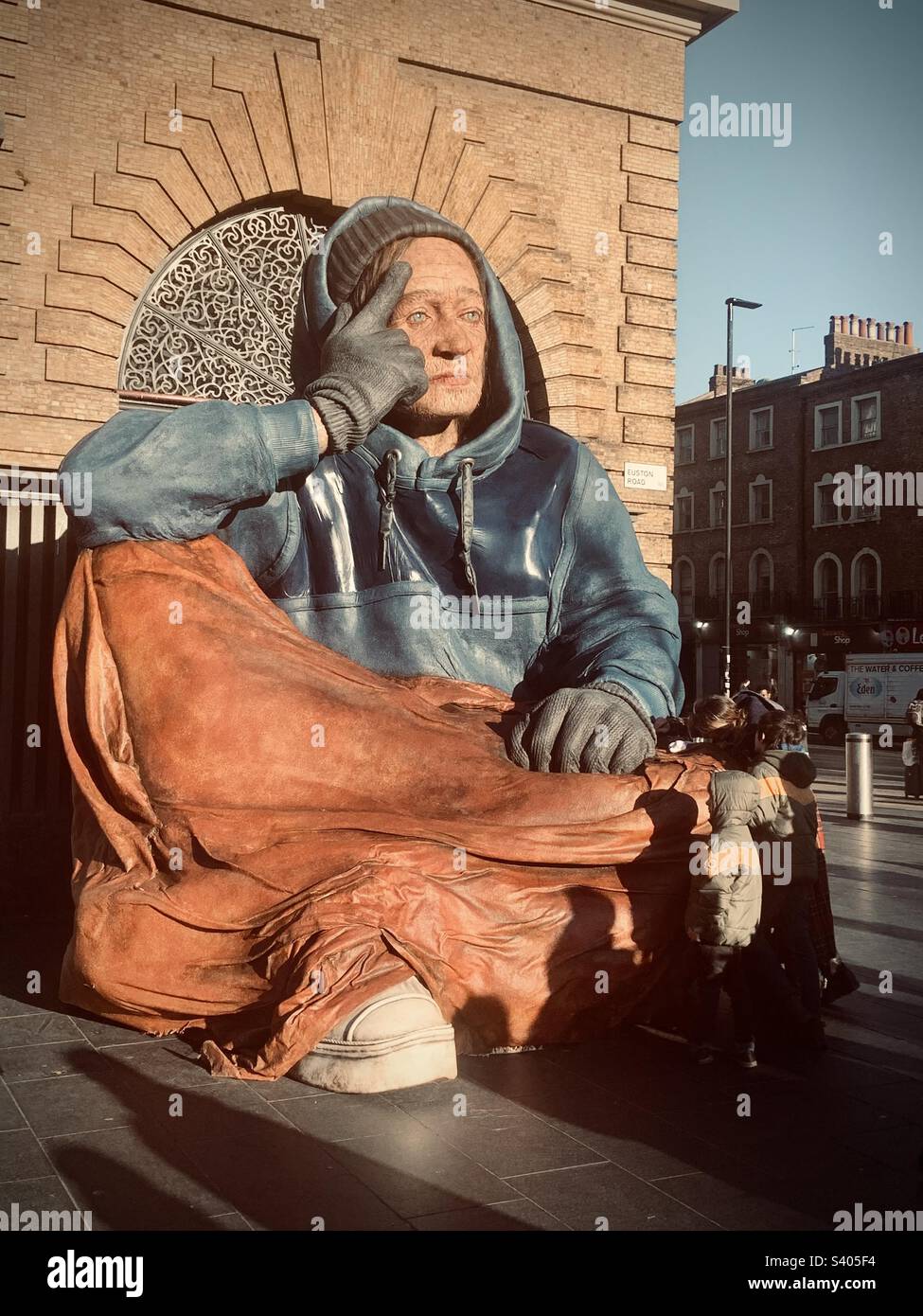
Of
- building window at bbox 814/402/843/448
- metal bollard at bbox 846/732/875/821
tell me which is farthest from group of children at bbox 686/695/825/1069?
building window at bbox 814/402/843/448

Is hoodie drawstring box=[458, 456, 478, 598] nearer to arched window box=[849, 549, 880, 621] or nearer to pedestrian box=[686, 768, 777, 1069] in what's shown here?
pedestrian box=[686, 768, 777, 1069]

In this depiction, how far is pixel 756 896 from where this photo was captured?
4594mm

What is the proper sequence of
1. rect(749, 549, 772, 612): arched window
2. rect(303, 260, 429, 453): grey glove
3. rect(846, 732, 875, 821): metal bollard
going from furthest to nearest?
rect(749, 549, 772, 612): arched window, rect(846, 732, 875, 821): metal bollard, rect(303, 260, 429, 453): grey glove

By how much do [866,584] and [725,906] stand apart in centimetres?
3025

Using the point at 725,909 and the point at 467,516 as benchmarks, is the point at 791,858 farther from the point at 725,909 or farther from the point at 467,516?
the point at 467,516

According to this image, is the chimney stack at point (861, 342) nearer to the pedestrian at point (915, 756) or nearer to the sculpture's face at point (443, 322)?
the pedestrian at point (915, 756)

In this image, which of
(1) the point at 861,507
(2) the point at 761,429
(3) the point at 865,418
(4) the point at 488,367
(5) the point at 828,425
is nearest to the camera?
(4) the point at 488,367

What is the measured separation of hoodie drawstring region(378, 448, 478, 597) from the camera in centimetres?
519

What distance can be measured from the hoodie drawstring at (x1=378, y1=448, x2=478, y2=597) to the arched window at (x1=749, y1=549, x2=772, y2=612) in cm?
3156

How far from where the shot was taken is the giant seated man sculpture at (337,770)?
171 inches

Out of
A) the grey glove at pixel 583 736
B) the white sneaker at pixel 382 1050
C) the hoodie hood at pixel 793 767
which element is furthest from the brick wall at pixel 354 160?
the white sneaker at pixel 382 1050

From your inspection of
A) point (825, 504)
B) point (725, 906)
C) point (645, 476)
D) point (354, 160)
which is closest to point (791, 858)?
point (725, 906)
